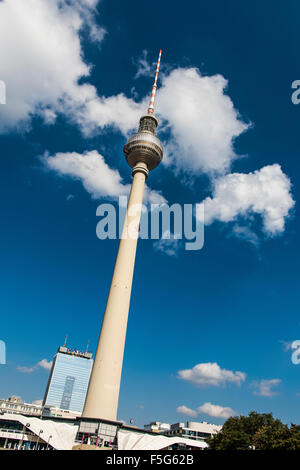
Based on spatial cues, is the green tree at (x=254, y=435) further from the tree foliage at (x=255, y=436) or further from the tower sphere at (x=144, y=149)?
the tower sphere at (x=144, y=149)

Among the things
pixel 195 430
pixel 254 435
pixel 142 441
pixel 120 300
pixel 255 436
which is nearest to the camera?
pixel 142 441

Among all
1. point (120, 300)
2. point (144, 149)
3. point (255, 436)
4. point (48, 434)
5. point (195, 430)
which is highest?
point (144, 149)

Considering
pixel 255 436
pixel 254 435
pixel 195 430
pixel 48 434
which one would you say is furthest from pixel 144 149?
pixel 195 430

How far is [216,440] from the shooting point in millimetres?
72188

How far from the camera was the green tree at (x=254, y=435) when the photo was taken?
53562 millimetres

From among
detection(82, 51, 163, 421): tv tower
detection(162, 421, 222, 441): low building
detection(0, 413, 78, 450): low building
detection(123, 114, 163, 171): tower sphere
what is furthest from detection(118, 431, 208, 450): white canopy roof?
detection(162, 421, 222, 441): low building

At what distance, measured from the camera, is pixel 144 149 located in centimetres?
8112

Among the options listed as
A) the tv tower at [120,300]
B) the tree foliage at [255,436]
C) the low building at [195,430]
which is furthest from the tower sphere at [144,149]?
the low building at [195,430]

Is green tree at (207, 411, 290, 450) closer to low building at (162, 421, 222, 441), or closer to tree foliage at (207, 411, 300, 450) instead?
tree foliage at (207, 411, 300, 450)

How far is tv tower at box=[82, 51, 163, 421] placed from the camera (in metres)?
55.4

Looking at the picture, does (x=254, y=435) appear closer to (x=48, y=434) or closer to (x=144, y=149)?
(x=48, y=434)

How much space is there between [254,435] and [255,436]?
9.24ft
